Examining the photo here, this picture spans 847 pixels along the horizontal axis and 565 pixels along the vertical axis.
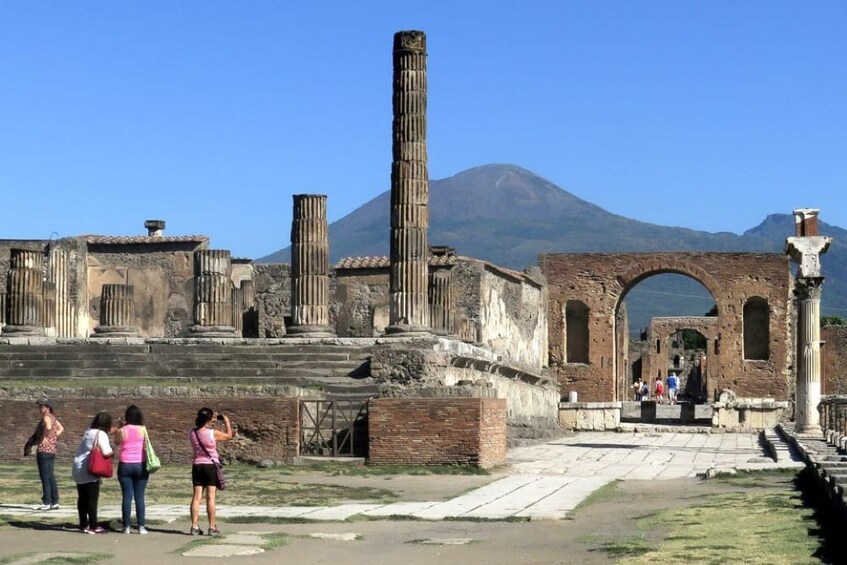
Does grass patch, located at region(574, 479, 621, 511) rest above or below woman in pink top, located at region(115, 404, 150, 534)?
below

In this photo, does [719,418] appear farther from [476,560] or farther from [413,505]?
[476,560]

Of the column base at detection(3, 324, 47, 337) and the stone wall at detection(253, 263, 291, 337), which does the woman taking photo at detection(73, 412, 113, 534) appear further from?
the stone wall at detection(253, 263, 291, 337)

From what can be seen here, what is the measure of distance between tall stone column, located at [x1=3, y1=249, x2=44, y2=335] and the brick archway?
19.1m

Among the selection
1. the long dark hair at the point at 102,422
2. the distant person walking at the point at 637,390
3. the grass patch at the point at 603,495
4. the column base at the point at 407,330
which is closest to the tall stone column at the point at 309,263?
the column base at the point at 407,330

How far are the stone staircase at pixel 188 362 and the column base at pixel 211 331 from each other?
7.01 feet

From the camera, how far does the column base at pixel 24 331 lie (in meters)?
28.1

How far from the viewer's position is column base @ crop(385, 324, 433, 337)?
84.0ft

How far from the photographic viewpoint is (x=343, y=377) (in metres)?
23.5

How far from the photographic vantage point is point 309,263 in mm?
28094

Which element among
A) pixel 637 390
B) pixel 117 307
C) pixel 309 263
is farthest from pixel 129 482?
pixel 637 390

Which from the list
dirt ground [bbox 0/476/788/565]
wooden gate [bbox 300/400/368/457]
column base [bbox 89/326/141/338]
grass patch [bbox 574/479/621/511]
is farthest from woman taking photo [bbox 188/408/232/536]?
column base [bbox 89/326/141/338]

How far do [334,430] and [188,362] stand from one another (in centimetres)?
496

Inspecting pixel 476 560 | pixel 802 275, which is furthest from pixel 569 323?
pixel 476 560

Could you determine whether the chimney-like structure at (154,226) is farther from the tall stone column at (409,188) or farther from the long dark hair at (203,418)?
the long dark hair at (203,418)
